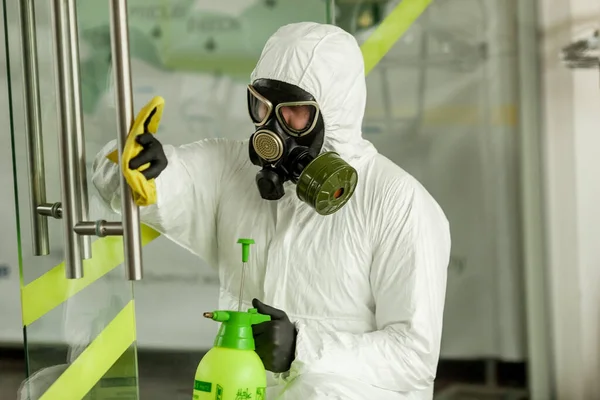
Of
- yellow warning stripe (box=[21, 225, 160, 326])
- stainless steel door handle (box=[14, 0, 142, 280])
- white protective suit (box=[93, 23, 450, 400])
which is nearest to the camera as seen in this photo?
stainless steel door handle (box=[14, 0, 142, 280])

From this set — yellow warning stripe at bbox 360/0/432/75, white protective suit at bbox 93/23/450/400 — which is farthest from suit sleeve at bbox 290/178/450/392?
yellow warning stripe at bbox 360/0/432/75

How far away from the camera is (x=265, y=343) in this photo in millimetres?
1272

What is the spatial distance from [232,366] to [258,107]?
1.65 ft

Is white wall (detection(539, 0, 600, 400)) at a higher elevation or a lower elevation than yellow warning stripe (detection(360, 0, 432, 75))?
lower

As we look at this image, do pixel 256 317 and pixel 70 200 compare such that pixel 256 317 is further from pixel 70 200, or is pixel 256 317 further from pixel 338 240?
pixel 70 200

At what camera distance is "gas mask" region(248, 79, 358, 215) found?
1350 millimetres

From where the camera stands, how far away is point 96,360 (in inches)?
44.9

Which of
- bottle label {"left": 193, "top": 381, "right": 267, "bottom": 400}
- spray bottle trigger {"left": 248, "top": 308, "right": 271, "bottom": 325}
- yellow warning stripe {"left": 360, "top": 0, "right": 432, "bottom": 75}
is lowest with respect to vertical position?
bottle label {"left": 193, "top": 381, "right": 267, "bottom": 400}

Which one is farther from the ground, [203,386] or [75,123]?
[75,123]

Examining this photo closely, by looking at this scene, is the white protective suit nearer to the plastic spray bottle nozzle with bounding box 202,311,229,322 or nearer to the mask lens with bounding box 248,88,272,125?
the mask lens with bounding box 248,88,272,125

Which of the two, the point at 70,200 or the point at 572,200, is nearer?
the point at 70,200

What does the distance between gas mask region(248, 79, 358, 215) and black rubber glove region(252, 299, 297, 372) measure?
0.21m

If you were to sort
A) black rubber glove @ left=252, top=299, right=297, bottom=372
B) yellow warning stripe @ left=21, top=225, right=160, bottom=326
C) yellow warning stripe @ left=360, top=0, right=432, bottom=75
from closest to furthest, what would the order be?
yellow warning stripe @ left=21, top=225, right=160, bottom=326 → black rubber glove @ left=252, top=299, right=297, bottom=372 → yellow warning stripe @ left=360, top=0, right=432, bottom=75

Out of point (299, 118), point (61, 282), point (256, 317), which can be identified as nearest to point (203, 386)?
point (256, 317)
